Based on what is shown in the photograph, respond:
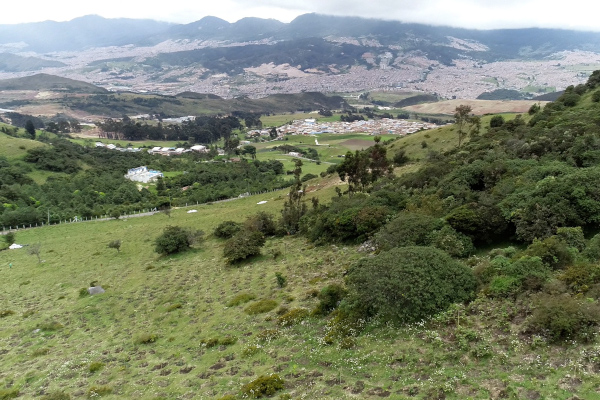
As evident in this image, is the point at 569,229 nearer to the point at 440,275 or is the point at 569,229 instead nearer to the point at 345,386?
the point at 440,275

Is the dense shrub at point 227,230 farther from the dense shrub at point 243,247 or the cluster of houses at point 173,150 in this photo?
the cluster of houses at point 173,150

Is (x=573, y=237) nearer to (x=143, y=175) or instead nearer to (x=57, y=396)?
(x=57, y=396)

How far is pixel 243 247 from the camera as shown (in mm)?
29703

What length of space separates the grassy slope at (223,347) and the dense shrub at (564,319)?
46 centimetres

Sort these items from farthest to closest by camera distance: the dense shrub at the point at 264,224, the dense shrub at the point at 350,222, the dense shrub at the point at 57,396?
the dense shrub at the point at 264,224 → the dense shrub at the point at 350,222 → the dense shrub at the point at 57,396

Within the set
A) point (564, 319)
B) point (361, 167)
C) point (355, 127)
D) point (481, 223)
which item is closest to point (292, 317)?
point (564, 319)

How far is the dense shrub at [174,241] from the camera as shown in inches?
1380

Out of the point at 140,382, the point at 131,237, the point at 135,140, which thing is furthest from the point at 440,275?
the point at 135,140

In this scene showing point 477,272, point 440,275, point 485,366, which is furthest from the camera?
point 477,272

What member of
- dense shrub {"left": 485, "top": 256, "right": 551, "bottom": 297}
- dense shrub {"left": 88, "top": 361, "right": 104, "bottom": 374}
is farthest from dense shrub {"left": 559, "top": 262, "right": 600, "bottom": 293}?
dense shrub {"left": 88, "top": 361, "right": 104, "bottom": 374}

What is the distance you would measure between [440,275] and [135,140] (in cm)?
17365

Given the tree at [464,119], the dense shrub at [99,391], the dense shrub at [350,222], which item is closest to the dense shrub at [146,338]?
the dense shrub at [99,391]

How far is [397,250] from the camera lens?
16078mm

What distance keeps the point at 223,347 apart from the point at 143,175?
288 feet
